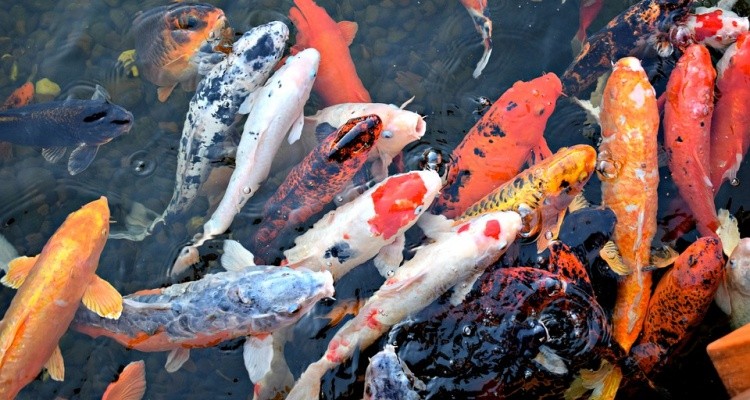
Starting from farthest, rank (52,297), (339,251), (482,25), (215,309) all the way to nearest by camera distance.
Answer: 1. (482,25)
2. (339,251)
3. (215,309)
4. (52,297)

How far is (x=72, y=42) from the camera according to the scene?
4918 mm

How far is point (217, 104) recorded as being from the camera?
457cm

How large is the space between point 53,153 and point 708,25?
4887mm

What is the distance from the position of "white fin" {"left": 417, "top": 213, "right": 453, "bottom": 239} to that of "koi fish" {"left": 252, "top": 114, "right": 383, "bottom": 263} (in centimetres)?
56

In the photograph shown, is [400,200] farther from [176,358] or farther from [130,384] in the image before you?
[130,384]

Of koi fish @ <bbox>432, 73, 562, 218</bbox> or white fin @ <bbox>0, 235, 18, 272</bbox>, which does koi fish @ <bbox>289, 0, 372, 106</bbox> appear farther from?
white fin @ <bbox>0, 235, 18, 272</bbox>

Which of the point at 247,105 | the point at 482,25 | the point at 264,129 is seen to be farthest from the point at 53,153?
the point at 482,25

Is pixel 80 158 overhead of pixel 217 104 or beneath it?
beneath

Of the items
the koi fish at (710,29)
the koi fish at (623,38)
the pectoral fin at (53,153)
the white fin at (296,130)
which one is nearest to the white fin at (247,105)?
the white fin at (296,130)

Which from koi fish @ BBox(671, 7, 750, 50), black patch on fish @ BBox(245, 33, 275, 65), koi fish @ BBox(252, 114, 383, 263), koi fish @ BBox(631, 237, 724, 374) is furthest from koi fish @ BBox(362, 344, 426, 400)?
koi fish @ BBox(671, 7, 750, 50)

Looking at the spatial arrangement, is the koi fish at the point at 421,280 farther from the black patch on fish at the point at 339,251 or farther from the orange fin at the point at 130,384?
the orange fin at the point at 130,384

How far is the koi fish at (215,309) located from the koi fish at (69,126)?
3.90 feet

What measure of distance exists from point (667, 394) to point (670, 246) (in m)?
1.01

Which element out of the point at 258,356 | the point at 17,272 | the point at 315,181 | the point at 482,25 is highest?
the point at 482,25
